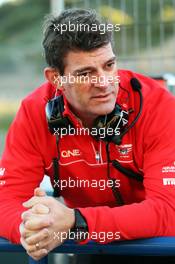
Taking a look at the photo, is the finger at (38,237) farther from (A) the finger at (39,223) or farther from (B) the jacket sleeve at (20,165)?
(B) the jacket sleeve at (20,165)

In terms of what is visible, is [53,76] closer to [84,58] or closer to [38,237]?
[84,58]

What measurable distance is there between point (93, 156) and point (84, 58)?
0.35m

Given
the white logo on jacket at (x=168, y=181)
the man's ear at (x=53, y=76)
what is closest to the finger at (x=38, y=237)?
the white logo on jacket at (x=168, y=181)

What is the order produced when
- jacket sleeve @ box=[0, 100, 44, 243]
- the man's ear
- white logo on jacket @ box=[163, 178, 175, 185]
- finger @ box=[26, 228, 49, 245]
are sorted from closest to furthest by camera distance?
finger @ box=[26, 228, 49, 245]
white logo on jacket @ box=[163, 178, 175, 185]
jacket sleeve @ box=[0, 100, 44, 243]
the man's ear

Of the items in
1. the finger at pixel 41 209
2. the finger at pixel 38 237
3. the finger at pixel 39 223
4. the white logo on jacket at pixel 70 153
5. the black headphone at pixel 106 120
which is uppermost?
the black headphone at pixel 106 120

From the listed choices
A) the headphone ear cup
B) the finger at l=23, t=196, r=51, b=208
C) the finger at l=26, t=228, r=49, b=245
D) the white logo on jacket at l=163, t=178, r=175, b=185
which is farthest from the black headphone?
the finger at l=26, t=228, r=49, b=245

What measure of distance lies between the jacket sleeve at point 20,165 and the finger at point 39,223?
29 cm

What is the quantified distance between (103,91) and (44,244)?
1.91 ft

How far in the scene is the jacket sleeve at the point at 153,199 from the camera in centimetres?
206

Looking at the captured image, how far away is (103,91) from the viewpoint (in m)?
2.33

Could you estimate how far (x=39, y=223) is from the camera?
80.1 inches

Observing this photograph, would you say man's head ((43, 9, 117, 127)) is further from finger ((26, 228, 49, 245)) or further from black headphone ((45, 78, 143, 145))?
finger ((26, 228, 49, 245))

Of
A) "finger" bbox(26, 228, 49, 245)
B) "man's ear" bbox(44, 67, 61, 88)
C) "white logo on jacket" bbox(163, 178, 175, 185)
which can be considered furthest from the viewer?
"man's ear" bbox(44, 67, 61, 88)

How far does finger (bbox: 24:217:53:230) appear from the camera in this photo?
2035 millimetres
